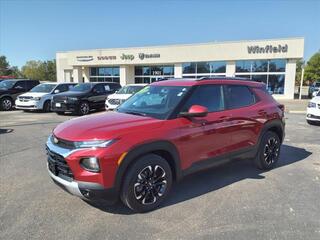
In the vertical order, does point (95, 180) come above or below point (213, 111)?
below

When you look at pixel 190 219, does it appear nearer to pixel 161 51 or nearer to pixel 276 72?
pixel 276 72

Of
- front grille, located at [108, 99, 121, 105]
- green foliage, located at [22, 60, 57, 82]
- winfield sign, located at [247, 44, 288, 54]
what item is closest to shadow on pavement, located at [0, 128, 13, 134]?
front grille, located at [108, 99, 121, 105]

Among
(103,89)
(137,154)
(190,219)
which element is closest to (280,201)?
(190,219)

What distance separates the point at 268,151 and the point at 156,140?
119 inches

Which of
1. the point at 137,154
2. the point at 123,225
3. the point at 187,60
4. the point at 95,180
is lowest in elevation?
the point at 123,225

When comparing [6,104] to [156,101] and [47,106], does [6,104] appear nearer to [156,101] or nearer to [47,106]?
[47,106]

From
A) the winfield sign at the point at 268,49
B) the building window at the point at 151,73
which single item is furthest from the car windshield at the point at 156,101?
the building window at the point at 151,73

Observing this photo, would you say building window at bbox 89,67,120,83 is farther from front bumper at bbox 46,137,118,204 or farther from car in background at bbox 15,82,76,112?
front bumper at bbox 46,137,118,204

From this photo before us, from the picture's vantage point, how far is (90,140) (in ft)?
11.8

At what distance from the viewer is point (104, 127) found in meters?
3.86

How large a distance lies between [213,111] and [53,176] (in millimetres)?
2573

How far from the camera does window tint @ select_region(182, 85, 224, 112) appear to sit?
4.61 m

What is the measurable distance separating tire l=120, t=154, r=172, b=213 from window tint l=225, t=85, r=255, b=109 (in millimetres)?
1771

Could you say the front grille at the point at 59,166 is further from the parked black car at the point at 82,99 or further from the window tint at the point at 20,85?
the window tint at the point at 20,85
